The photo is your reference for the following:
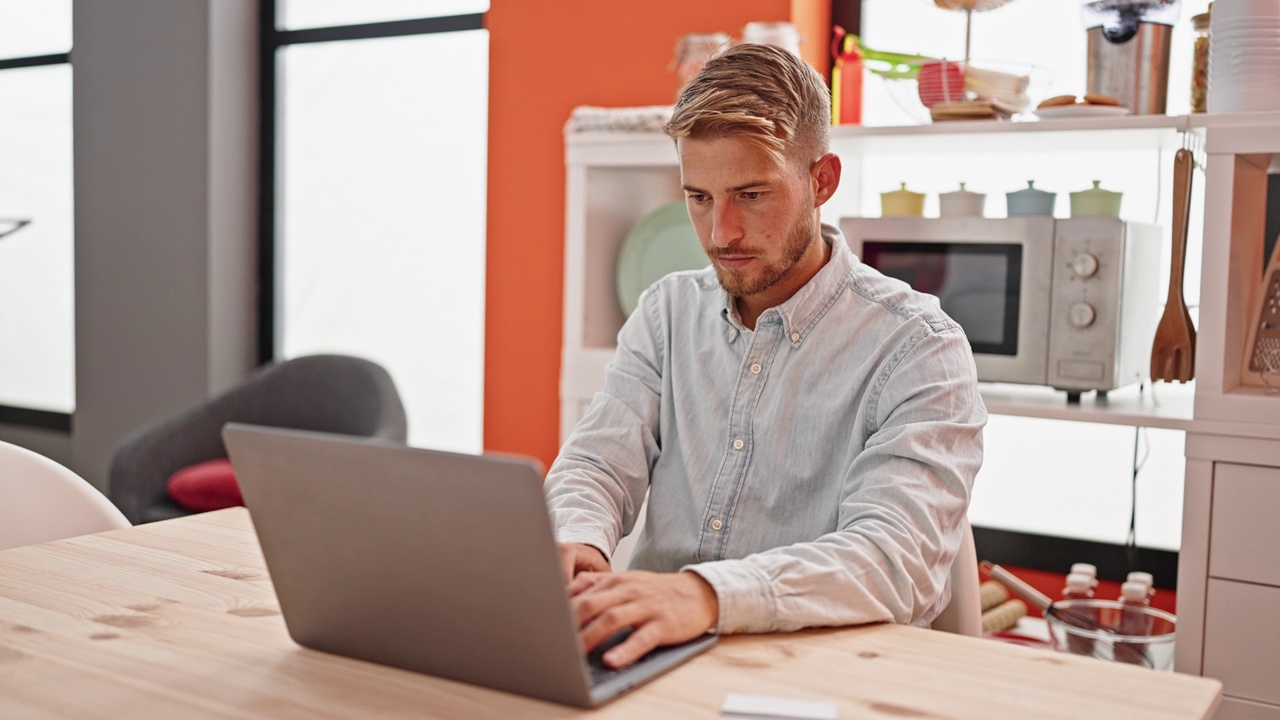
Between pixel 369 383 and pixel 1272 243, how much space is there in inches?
86.0

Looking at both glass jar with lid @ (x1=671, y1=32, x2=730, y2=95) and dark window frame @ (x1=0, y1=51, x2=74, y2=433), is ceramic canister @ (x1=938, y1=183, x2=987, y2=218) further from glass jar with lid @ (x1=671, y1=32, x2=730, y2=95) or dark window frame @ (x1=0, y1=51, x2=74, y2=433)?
dark window frame @ (x1=0, y1=51, x2=74, y2=433)

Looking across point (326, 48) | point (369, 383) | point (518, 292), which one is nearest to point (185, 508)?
point (369, 383)

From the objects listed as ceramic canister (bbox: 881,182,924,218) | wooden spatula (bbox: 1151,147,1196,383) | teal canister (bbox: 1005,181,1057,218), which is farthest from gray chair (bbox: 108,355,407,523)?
wooden spatula (bbox: 1151,147,1196,383)

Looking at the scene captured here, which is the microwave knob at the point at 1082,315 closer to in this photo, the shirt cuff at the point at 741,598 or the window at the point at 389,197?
the shirt cuff at the point at 741,598

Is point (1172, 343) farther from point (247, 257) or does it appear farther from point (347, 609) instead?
point (247, 257)

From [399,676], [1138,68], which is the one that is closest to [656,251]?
[1138,68]

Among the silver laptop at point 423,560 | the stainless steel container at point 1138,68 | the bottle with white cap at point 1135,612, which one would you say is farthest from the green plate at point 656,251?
the silver laptop at point 423,560

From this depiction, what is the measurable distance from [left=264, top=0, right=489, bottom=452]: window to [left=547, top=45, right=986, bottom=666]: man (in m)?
2.35

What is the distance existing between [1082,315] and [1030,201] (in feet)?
0.97

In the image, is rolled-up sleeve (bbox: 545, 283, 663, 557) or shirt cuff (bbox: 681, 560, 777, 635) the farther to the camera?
rolled-up sleeve (bbox: 545, 283, 663, 557)

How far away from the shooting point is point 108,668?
1016 millimetres

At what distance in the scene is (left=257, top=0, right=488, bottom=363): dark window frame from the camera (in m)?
4.18

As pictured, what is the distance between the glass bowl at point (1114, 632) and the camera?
2254mm

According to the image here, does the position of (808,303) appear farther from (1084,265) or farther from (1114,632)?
(1114,632)
